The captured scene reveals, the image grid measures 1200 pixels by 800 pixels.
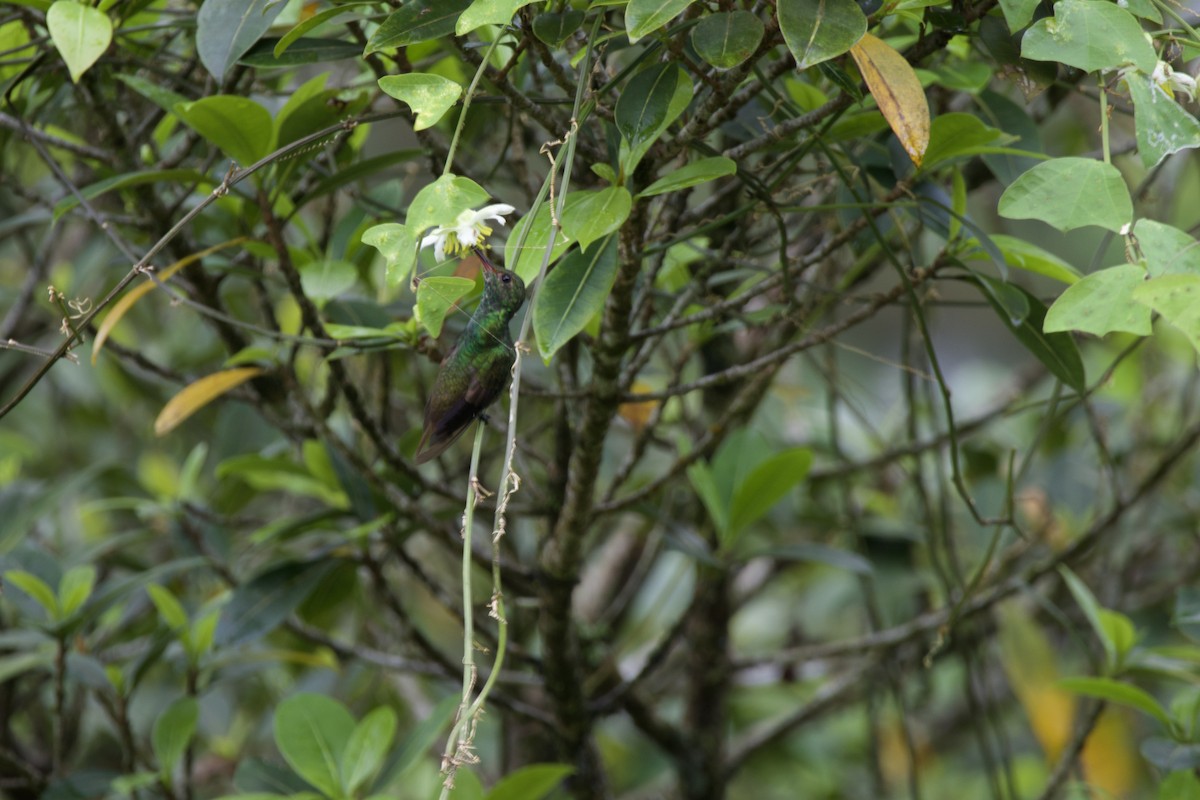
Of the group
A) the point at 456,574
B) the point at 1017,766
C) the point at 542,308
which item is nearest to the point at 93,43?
the point at 542,308

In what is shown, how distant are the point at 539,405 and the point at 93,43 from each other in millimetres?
1029

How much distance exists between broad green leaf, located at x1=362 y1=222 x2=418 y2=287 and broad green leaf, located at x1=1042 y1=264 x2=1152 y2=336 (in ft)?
1.41

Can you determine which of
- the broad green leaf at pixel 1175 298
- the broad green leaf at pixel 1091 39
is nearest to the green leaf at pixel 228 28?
the broad green leaf at pixel 1091 39

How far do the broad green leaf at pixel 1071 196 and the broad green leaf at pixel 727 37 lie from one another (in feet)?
0.71

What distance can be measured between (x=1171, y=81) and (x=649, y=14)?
393 millimetres

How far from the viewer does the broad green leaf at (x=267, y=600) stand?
1446 millimetres

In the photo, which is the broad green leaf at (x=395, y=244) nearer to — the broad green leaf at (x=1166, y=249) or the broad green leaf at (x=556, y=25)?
the broad green leaf at (x=556, y=25)

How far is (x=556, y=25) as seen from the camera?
2.77ft

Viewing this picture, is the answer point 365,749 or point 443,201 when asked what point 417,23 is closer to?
point 443,201

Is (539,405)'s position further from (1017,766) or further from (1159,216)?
(1017,766)

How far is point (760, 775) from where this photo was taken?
2.37 metres

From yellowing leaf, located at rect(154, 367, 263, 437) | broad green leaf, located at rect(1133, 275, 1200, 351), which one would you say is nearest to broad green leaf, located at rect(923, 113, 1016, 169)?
broad green leaf, located at rect(1133, 275, 1200, 351)

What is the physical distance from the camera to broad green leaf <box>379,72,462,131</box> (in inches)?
30.9

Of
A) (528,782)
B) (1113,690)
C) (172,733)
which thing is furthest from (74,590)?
(1113,690)
